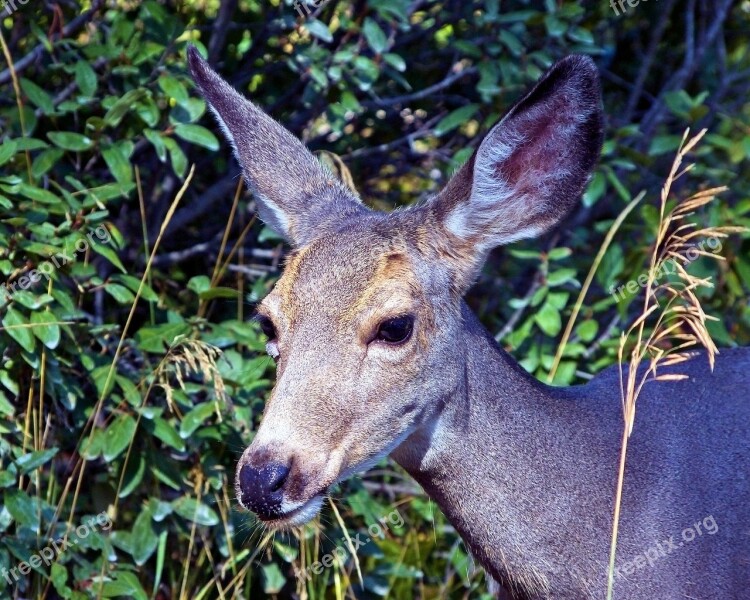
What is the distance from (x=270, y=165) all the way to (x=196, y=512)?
140 cm

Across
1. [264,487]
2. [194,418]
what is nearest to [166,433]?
[194,418]

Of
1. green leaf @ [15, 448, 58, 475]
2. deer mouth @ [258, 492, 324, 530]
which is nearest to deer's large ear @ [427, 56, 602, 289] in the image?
deer mouth @ [258, 492, 324, 530]

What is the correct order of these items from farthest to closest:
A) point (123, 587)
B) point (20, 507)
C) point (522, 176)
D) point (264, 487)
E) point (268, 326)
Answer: point (123, 587)
point (20, 507)
point (522, 176)
point (268, 326)
point (264, 487)

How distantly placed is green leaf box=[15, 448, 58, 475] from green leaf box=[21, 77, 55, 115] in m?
1.36

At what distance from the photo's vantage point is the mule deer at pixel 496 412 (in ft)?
11.1

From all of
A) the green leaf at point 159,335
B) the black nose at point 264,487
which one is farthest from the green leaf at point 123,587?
the black nose at point 264,487

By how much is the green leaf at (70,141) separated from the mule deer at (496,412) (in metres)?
1.30

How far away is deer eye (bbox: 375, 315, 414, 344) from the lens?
346cm

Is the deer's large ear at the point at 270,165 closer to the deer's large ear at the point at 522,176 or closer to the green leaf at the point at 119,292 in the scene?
the deer's large ear at the point at 522,176

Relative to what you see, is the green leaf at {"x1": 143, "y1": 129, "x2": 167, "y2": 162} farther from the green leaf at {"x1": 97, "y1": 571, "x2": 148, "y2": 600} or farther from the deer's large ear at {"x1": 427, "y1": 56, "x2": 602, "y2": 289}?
the green leaf at {"x1": 97, "y1": 571, "x2": 148, "y2": 600}

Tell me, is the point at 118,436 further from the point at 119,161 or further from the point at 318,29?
the point at 318,29

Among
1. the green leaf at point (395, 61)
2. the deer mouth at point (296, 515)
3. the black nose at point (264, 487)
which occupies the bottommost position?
the deer mouth at point (296, 515)

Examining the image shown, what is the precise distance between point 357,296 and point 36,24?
2241 millimetres

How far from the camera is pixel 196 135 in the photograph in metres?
4.84
